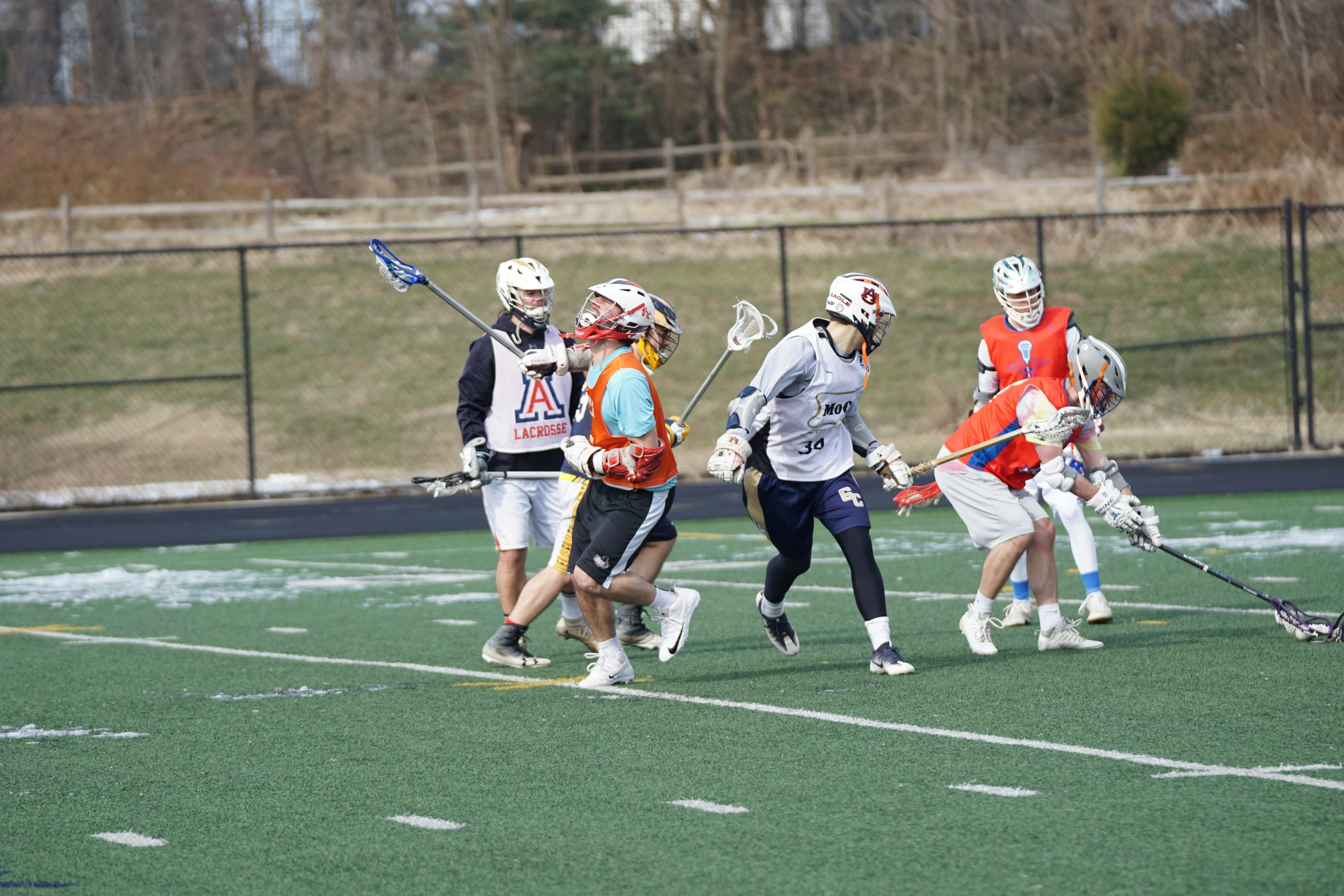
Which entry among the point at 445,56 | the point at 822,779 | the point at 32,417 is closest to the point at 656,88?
the point at 445,56

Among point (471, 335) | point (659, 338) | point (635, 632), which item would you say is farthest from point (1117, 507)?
point (471, 335)

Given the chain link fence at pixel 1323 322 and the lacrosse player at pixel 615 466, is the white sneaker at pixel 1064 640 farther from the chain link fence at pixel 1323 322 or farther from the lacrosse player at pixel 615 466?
the chain link fence at pixel 1323 322

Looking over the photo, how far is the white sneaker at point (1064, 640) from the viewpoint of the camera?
26.0 feet

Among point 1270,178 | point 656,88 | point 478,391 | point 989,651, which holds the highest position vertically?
point 656,88

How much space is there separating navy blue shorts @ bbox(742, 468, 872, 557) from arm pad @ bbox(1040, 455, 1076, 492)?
894 mm

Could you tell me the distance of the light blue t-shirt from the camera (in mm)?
6953

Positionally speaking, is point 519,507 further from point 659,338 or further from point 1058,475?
Answer: point 1058,475

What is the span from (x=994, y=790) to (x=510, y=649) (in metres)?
3.48

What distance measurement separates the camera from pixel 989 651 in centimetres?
793

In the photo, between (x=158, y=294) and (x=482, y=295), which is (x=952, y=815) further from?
(x=158, y=294)

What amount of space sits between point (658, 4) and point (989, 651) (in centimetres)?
4804

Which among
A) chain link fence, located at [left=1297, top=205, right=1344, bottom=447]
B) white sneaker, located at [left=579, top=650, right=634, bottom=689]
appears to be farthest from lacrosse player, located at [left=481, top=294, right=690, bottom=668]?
chain link fence, located at [left=1297, top=205, right=1344, bottom=447]

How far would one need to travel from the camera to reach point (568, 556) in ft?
25.0

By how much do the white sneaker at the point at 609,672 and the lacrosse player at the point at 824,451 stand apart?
859mm
